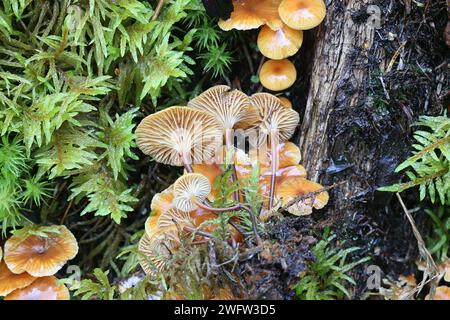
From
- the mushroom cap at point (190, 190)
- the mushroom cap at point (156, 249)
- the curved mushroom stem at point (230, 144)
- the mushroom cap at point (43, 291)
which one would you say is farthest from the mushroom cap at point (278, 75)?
the mushroom cap at point (43, 291)

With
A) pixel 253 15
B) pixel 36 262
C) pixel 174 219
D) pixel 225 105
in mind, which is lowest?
pixel 36 262

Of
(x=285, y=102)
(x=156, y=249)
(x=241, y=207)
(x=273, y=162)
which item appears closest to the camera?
(x=241, y=207)

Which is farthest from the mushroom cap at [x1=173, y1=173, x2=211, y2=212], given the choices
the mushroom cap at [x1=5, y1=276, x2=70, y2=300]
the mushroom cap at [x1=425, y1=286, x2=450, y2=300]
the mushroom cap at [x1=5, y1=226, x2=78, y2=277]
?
the mushroom cap at [x1=425, y1=286, x2=450, y2=300]

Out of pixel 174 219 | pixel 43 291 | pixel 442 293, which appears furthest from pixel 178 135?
pixel 442 293

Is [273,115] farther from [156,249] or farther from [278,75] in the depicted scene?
→ [156,249]

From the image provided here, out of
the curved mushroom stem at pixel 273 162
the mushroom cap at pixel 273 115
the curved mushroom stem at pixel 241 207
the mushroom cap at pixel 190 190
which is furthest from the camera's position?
the mushroom cap at pixel 273 115

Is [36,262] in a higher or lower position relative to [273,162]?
lower

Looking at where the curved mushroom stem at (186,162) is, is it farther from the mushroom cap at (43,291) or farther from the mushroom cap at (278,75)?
the mushroom cap at (43,291)

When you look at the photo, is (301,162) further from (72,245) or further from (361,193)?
(72,245)
